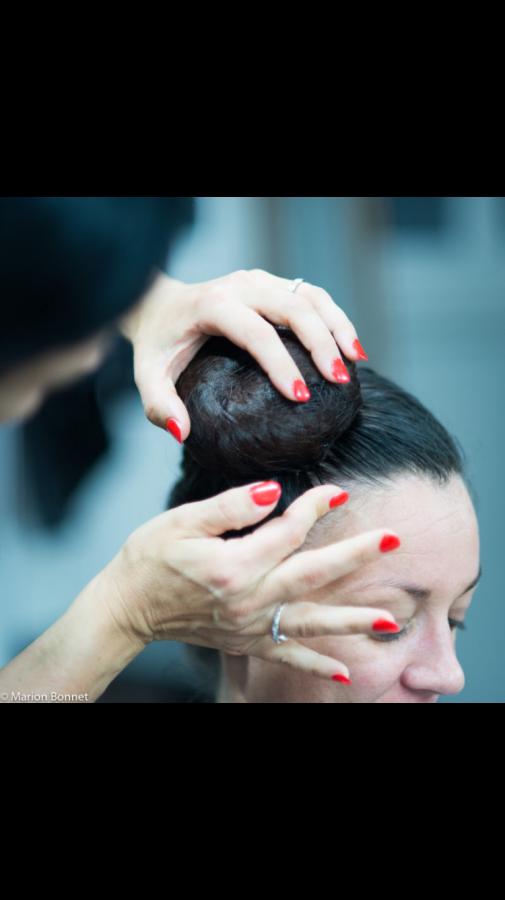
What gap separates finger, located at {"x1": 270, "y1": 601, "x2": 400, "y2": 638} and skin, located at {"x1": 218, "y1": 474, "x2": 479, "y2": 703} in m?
0.17

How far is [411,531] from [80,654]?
46cm

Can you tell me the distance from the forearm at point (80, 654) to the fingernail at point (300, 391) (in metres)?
0.31

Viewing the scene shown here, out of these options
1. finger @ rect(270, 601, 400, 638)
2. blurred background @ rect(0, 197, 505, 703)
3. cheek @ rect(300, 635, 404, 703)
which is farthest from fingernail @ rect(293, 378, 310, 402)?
blurred background @ rect(0, 197, 505, 703)

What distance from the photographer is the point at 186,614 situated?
89cm

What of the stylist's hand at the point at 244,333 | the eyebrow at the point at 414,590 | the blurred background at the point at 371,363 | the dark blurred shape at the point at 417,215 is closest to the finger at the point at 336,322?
the stylist's hand at the point at 244,333

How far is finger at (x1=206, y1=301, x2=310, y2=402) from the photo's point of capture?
89cm

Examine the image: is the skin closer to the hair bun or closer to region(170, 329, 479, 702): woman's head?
region(170, 329, 479, 702): woman's head

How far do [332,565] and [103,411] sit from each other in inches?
30.3

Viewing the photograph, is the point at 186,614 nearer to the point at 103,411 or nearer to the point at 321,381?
the point at 321,381

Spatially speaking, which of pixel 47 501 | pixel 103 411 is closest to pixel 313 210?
pixel 103 411

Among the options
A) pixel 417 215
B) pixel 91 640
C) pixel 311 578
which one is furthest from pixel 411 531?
pixel 417 215

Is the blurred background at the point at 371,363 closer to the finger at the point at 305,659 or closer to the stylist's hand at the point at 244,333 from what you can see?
the stylist's hand at the point at 244,333

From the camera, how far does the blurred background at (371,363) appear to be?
56.6 inches

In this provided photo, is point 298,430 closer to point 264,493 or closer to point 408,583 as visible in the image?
point 264,493
